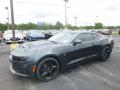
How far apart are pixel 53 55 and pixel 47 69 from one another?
0.46 meters

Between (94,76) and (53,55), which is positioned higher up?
(53,55)

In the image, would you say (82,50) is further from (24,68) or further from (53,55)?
(24,68)

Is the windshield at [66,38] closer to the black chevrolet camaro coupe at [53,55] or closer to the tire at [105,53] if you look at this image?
the black chevrolet camaro coupe at [53,55]

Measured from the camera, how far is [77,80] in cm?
475

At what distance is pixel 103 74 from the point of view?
5.24 metres

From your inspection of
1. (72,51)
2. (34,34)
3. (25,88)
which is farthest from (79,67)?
(34,34)

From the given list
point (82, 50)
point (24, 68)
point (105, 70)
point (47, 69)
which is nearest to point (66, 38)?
point (82, 50)

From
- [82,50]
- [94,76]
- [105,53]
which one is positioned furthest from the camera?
[105,53]

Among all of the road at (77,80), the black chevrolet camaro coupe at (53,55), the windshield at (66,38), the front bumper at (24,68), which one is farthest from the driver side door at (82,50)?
the front bumper at (24,68)

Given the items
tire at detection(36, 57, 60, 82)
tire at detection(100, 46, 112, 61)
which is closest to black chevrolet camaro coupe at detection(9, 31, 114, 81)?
tire at detection(36, 57, 60, 82)

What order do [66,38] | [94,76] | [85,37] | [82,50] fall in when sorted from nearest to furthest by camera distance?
[94,76], [82,50], [66,38], [85,37]

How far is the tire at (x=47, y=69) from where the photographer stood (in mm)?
4604

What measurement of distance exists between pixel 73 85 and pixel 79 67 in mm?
1641

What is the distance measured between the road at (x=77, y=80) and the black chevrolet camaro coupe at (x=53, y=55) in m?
0.28
